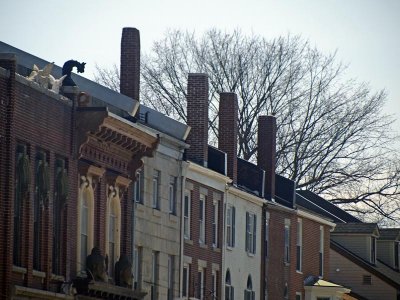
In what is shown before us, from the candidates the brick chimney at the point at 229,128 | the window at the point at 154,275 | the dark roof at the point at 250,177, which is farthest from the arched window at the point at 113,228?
the dark roof at the point at 250,177

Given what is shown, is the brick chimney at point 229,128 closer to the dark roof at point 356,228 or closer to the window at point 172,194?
the window at point 172,194

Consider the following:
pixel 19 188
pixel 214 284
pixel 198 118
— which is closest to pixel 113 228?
pixel 19 188

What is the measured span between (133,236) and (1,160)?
1427cm

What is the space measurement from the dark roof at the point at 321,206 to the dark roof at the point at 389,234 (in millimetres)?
3342

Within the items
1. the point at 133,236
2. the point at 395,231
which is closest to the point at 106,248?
the point at 133,236

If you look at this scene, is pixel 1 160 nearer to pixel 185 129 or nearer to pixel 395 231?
pixel 185 129

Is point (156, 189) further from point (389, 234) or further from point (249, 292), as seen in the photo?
point (389, 234)

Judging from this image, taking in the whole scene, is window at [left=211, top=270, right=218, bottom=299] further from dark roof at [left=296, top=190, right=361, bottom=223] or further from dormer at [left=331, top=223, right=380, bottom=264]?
dormer at [left=331, top=223, right=380, bottom=264]

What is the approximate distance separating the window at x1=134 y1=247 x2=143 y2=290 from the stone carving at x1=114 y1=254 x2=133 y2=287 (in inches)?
156

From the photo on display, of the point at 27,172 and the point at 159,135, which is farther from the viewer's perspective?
the point at 159,135

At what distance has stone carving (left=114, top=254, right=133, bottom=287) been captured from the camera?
54906mm

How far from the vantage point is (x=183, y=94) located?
92438 millimetres

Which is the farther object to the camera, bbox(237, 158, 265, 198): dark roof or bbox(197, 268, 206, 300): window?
bbox(237, 158, 265, 198): dark roof

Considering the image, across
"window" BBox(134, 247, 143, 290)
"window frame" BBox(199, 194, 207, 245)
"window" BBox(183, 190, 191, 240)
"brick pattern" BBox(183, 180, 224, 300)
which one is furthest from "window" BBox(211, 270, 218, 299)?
"window" BBox(134, 247, 143, 290)
